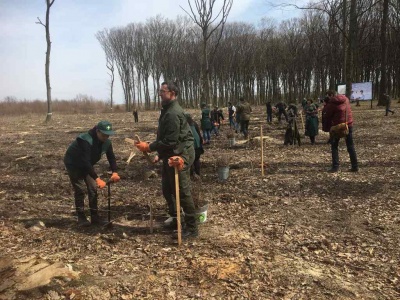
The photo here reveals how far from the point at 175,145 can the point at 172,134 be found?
0.15 m

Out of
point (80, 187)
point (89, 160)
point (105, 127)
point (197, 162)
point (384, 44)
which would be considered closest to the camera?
point (105, 127)

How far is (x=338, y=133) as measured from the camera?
7.98 m

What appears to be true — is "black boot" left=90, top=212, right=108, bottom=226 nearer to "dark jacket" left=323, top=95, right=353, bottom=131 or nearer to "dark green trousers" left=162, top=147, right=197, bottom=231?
"dark green trousers" left=162, top=147, right=197, bottom=231

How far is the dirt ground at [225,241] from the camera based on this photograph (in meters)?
3.66

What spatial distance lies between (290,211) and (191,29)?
52.7 meters

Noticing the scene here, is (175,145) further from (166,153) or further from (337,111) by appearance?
(337,111)

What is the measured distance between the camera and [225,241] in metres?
4.83

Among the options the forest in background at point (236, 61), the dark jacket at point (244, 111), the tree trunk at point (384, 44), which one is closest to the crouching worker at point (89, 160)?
the dark jacket at point (244, 111)

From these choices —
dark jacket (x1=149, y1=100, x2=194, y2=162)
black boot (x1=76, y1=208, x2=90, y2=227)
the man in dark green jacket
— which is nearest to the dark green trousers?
the man in dark green jacket

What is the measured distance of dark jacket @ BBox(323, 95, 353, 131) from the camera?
315 inches

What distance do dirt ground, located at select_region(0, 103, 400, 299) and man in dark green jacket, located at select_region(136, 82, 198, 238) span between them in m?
0.48

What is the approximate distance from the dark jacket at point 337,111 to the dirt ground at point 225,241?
1.17m

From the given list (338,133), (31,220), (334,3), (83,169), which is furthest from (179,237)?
(334,3)

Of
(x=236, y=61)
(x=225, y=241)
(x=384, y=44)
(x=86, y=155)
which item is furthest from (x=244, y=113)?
(x=236, y=61)
